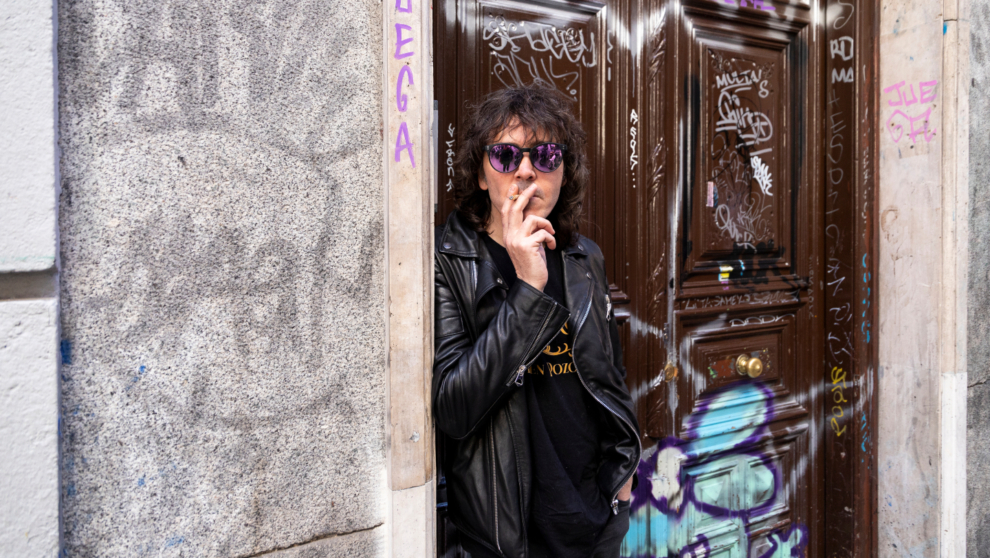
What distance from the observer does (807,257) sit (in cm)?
302

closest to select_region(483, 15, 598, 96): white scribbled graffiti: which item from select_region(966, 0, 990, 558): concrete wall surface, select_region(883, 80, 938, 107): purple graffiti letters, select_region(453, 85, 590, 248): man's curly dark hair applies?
select_region(453, 85, 590, 248): man's curly dark hair

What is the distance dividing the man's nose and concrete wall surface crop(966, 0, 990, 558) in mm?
2666

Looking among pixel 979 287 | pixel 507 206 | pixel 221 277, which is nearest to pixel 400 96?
pixel 507 206

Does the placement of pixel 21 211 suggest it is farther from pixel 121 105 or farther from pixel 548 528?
pixel 548 528

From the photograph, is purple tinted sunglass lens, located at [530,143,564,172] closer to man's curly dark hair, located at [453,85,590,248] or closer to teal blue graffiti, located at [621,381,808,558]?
man's curly dark hair, located at [453,85,590,248]

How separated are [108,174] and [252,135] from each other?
13.7 inches

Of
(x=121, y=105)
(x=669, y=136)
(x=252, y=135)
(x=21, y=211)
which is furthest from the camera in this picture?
(x=669, y=136)

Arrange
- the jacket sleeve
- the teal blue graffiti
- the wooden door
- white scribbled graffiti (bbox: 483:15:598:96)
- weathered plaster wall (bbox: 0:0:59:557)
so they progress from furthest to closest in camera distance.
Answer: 1. the teal blue graffiti
2. the wooden door
3. white scribbled graffiti (bbox: 483:15:598:96)
4. the jacket sleeve
5. weathered plaster wall (bbox: 0:0:59:557)

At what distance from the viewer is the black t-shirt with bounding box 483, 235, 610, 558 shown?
1556mm

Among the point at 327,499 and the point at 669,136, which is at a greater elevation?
the point at 669,136

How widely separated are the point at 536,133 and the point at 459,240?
1.34 feet

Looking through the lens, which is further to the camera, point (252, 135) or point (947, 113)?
point (947, 113)

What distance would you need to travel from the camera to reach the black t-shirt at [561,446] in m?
1.56

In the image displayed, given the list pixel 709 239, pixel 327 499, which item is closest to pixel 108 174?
pixel 327 499
